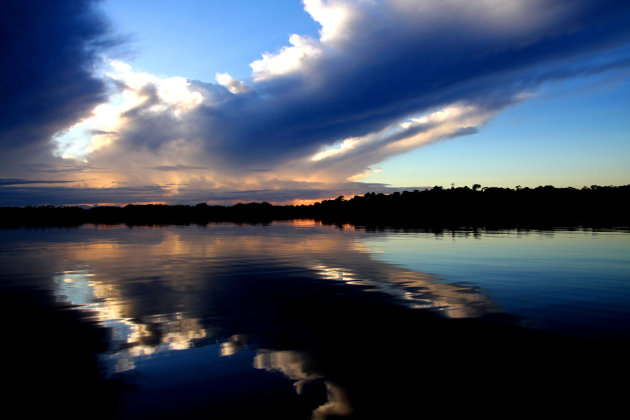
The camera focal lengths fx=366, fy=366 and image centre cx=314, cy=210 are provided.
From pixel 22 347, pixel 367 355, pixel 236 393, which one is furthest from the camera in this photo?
pixel 22 347

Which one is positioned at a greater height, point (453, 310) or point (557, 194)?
Answer: point (557, 194)

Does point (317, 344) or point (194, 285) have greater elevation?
point (194, 285)

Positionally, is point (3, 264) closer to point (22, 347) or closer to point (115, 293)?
point (115, 293)

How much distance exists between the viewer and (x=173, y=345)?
35.4 ft

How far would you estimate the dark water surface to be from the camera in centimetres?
771

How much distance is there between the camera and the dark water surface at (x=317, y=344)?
771 cm

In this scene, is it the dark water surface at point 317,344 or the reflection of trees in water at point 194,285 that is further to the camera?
the reflection of trees in water at point 194,285

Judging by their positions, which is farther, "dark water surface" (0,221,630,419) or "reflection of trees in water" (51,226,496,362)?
"reflection of trees in water" (51,226,496,362)

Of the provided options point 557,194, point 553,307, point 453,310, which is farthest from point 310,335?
point 557,194

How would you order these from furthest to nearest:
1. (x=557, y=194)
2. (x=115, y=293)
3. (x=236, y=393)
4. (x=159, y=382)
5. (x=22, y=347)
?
(x=557, y=194)
(x=115, y=293)
(x=22, y=347)
(x=159, y=382)
(x=236, y=393)

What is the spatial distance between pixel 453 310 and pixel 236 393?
9.29 metres

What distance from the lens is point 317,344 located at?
10875 mm

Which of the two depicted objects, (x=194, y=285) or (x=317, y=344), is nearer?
(x=317, y=344)

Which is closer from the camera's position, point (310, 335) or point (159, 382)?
point (159, 382)
